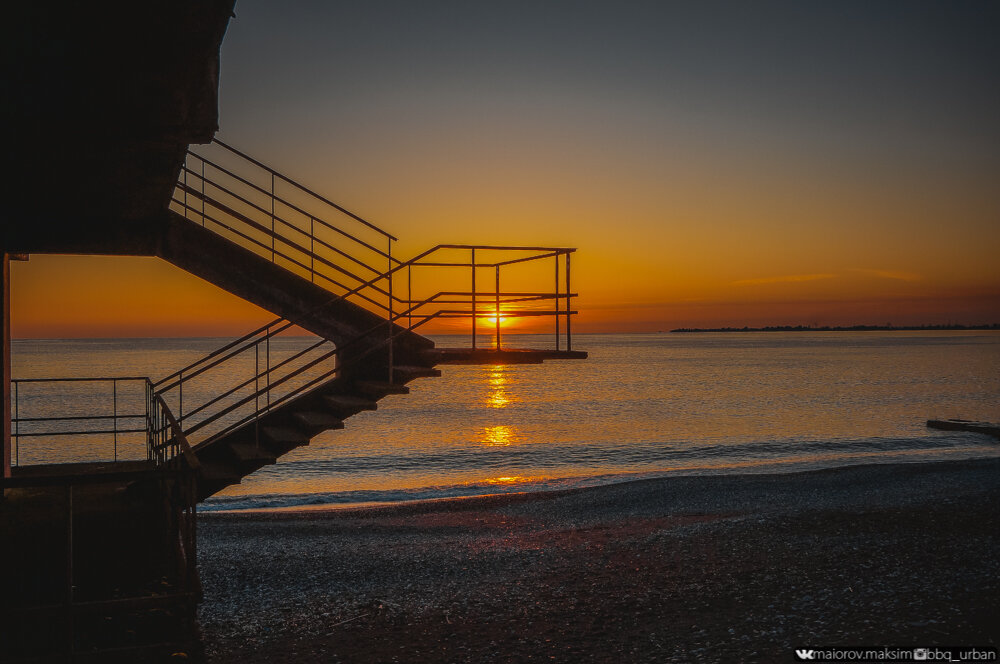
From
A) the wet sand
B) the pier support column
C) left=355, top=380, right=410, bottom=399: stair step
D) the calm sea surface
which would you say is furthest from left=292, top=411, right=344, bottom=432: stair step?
the calm sea surface

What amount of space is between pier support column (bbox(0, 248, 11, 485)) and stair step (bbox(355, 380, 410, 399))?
4.96 meters

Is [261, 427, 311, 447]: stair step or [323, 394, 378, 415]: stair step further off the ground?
[323, 394, 378, 415]: stair step

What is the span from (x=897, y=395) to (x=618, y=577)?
51341 millimetres

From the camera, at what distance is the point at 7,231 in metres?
9.35

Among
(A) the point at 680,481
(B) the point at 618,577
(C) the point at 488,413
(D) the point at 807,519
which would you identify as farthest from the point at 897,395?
(B) the point at 618,577

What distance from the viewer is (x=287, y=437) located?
9867 mm

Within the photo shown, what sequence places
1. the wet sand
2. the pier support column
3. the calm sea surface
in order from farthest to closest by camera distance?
1. the calm sea surface
2. the pier support column
3. the wet sand

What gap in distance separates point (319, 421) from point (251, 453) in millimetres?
970

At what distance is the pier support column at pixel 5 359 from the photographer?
33.9ft

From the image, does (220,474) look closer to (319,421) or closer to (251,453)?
(251,453)

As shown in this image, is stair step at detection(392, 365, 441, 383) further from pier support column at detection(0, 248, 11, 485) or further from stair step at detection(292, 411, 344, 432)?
pier support column at detection(0, 248, 11, 485)

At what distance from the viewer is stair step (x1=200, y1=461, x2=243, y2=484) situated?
9.66 meters

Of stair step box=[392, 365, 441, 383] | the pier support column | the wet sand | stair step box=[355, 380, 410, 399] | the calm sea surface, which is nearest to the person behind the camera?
the wet sand

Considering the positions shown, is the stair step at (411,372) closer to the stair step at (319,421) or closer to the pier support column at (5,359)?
the stair step at (319,421)
